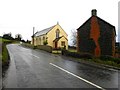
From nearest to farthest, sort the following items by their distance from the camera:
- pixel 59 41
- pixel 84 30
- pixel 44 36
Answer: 1. pixel 84 30
2. pixel 59 41
3. pixel 44 36

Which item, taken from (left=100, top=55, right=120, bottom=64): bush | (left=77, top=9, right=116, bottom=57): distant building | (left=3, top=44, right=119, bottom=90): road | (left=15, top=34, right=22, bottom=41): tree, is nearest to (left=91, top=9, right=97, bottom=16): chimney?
(left=77, top=9, right=116, bottom=57): distant building

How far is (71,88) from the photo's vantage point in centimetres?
1092

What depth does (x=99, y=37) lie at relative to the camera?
3616cm

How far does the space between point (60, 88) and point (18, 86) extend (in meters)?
2.15

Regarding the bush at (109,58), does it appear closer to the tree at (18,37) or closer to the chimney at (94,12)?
the chimney at (94,12)

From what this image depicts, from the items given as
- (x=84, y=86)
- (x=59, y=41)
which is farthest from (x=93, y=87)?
(x=59, y=41)

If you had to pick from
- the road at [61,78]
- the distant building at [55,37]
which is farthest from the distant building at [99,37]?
the distant building at [55,37]

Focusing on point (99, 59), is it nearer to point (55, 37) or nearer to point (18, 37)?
point (55, 37)

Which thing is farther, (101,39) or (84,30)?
(84,30)

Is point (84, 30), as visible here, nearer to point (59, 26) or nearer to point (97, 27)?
point (97, 27)

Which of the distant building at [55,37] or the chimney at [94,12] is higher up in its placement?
the chimney at [94,12]

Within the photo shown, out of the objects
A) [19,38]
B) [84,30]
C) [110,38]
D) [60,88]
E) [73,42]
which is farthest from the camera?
[19,38]

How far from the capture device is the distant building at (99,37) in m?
35.7

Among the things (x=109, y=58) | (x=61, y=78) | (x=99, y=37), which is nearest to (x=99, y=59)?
(x=109, y=58)
